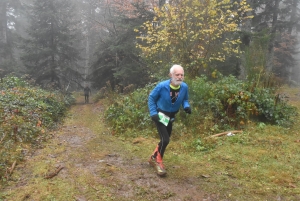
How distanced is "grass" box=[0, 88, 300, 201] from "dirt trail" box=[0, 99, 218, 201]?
0.06 feet

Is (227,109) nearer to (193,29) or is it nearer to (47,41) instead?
(193,29)

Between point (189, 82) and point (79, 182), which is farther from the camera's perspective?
point (189, 82)

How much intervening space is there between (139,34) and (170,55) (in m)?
7.39

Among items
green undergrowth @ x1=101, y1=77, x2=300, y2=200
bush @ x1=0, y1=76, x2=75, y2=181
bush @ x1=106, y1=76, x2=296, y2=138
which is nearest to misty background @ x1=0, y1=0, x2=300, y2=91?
bush @ x1=106, y1=76, x2=296, y2=138

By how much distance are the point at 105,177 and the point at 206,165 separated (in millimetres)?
2123

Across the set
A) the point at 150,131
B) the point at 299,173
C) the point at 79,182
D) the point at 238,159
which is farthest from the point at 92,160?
the point at 299,173

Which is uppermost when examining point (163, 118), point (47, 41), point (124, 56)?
point (47, 41)

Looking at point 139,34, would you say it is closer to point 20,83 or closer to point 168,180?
point 20,83

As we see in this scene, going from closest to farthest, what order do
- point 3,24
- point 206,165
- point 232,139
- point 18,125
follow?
point 206,165 < point 232,139 < point 18,125 < point 3,24

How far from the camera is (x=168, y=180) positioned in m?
4.32

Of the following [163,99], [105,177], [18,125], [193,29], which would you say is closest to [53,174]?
[105,177]

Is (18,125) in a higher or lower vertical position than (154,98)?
lower

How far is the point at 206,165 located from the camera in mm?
5023

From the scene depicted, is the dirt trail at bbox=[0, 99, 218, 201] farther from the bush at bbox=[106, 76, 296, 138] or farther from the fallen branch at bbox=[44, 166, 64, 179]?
the bush at bbox=[106, 76, 296, 138]
